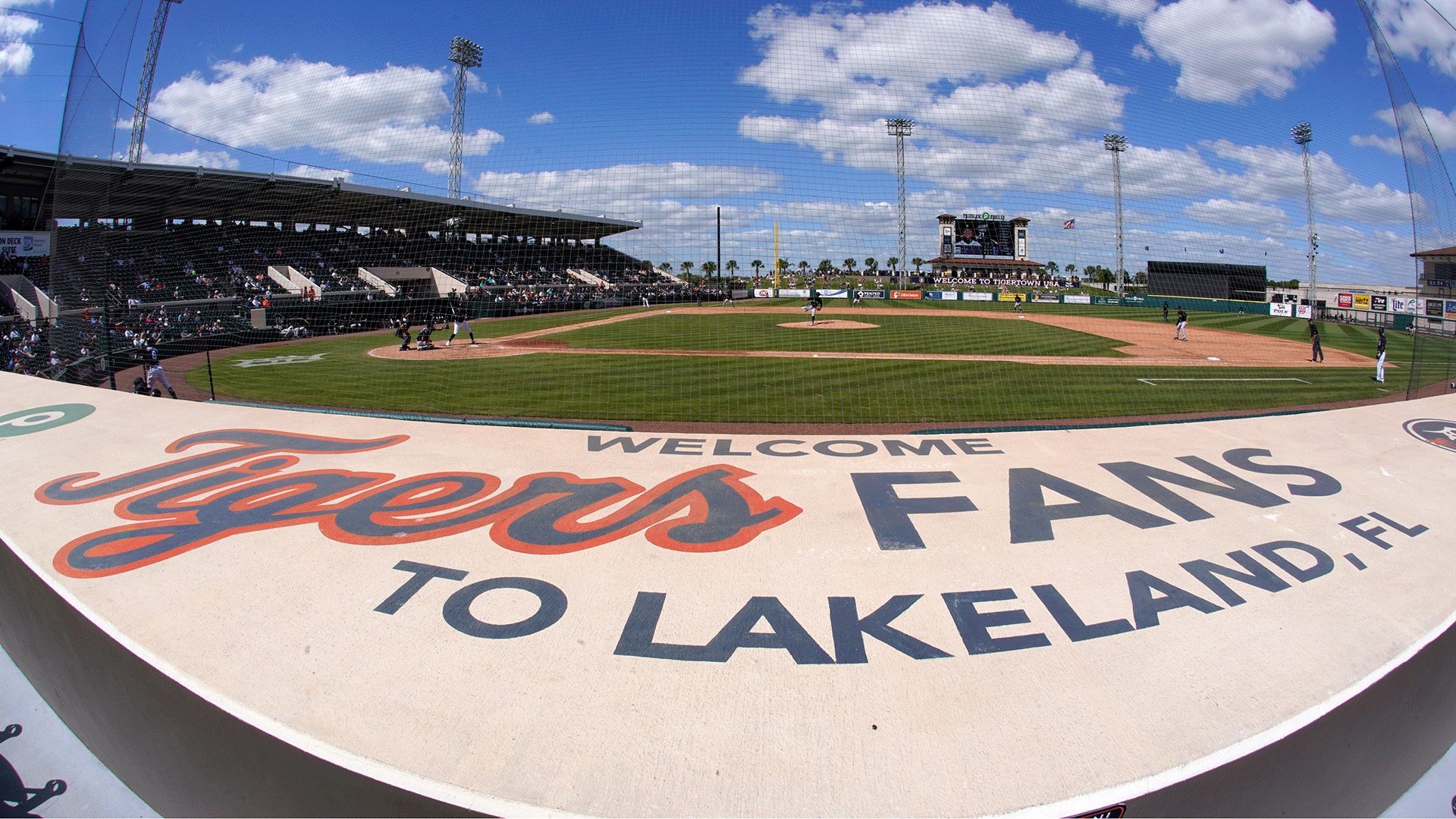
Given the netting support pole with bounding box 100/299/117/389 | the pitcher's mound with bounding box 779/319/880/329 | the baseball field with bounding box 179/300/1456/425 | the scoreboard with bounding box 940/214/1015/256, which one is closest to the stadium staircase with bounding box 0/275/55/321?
the baseball field with bounding box 179/300/1456/425

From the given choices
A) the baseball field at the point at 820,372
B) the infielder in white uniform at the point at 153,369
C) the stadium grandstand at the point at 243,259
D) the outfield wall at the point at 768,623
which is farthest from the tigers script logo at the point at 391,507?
the stadium grandstand at the point at 243,259

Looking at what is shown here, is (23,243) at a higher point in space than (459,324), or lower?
higher

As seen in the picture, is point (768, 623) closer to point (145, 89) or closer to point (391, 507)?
point (391, 507)

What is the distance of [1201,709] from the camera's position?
7.92 ft

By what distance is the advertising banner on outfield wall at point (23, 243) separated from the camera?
23.1 metres

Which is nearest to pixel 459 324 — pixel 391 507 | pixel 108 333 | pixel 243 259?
pixel 243 259

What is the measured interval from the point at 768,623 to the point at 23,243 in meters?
36.3

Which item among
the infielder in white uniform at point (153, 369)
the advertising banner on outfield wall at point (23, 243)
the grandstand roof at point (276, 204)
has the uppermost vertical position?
the grandstand roof at point (276, 204)

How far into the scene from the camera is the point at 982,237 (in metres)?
18.2

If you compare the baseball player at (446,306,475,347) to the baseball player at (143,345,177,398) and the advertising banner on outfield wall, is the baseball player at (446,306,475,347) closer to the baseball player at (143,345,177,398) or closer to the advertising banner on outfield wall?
the baseball player at (143,345,177,398)

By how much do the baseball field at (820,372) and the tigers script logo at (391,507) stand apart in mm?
6613

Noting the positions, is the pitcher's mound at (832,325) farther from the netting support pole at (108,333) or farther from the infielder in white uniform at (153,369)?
the netting support pole at (108,333)

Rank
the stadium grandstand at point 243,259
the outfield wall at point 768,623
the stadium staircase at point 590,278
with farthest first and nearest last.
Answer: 1. the stadium staircase at point 590,278
2. the stadium grandstand at point 243,259
3. the outfield wall at point 768,623

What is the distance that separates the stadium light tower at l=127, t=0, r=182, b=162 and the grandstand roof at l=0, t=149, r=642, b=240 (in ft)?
9.50
